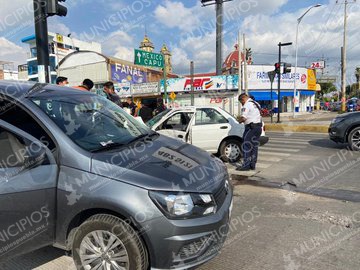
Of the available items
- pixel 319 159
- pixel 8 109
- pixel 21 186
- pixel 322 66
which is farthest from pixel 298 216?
pixel 322 66

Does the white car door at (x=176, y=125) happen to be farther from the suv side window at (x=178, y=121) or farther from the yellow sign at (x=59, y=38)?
the yellow sign at (x=59, y=38)

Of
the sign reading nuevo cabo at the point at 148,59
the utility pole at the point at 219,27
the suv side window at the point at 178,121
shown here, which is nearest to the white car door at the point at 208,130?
the suv side window at the point at 178,121

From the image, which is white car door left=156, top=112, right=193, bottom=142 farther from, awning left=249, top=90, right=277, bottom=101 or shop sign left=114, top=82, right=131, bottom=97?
shop sign left=114, top=82, right=131, bottom=97

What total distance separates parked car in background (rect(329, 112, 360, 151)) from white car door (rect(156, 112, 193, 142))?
15.1ft

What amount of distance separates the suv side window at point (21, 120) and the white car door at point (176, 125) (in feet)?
14.3

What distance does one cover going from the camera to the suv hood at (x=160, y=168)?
253cm

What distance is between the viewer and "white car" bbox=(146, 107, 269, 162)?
7.52 m

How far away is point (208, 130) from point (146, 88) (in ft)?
91.9

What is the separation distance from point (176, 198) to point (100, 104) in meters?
1.82

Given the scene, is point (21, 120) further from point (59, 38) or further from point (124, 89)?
point (59, 38)

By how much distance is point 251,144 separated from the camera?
673 cm

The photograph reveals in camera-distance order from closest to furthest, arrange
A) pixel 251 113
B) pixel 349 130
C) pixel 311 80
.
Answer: pixel 251 113 < pixel 349 130 < pixel 311 80

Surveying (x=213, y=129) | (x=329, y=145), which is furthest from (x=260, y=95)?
(x=213, y=129)

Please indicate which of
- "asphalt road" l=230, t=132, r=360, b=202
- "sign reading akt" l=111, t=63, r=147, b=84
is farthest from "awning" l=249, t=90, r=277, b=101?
"asphalt road" l=230, t=132, r=360, b=202
